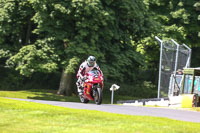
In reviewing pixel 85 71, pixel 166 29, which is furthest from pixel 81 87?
pixel 166 29

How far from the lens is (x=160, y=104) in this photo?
78.2ft

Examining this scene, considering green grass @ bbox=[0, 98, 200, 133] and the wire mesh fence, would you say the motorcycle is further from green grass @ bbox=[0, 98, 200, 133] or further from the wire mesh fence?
the wire mesh fence

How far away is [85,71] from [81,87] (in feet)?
4.18

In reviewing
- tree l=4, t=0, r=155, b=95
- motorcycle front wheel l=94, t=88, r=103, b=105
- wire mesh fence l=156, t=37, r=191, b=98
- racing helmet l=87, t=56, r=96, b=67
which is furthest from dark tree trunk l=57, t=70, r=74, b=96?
racing helmet l=87, t=56, r=96, b=67

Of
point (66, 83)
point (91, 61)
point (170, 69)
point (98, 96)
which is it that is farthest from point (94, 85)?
point (66, 83)

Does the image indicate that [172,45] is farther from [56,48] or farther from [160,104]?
[56,48]

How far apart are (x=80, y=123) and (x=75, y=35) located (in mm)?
19888

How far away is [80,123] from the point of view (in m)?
9.89

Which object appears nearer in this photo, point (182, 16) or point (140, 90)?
point (182, 16)

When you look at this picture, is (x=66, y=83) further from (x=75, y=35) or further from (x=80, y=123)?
(x=80, y=123)

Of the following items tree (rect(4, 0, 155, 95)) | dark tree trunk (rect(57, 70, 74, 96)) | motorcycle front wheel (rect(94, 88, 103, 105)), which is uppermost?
tree (rect(4, 0, 155, 95))

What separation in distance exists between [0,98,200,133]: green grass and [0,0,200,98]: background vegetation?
16528 millimetres

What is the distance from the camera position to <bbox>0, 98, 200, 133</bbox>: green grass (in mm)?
8953

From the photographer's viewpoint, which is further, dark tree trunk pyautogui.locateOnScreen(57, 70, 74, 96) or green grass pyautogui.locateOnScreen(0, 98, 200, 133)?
dark tree trunk pyautogui.locateOnScreen(57, 70, 74, 96)
